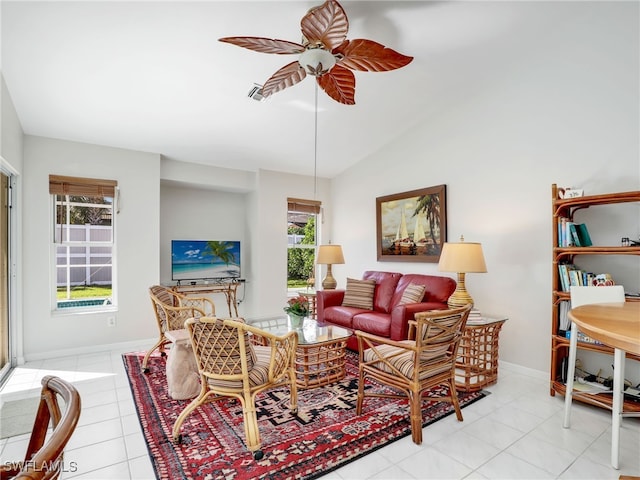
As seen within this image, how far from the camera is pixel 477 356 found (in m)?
3.15

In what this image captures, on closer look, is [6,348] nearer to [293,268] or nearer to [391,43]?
[293,268]

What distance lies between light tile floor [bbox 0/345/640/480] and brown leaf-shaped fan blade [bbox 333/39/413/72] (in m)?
2.57

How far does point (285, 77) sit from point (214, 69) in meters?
1.00

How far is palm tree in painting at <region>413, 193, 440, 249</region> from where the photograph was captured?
4.43m

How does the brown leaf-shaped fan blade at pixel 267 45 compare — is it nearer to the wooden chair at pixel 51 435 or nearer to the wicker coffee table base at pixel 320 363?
the wooden chair at pixel 51 435

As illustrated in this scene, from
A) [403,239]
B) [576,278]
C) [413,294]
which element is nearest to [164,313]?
[413,294]

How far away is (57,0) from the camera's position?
237 cm

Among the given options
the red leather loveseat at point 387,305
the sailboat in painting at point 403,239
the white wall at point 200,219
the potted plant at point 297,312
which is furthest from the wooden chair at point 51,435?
the white wall at point 200,219

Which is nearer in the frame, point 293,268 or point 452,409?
point 452,409

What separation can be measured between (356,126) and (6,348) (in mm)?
4848

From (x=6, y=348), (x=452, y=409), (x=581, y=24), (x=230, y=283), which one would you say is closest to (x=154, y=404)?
(x=6, y=348)

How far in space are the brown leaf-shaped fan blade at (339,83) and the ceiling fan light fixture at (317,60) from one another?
0.35 feet

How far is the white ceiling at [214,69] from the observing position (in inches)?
102

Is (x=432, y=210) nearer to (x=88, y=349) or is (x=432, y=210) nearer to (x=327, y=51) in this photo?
(x=327, y=51)
